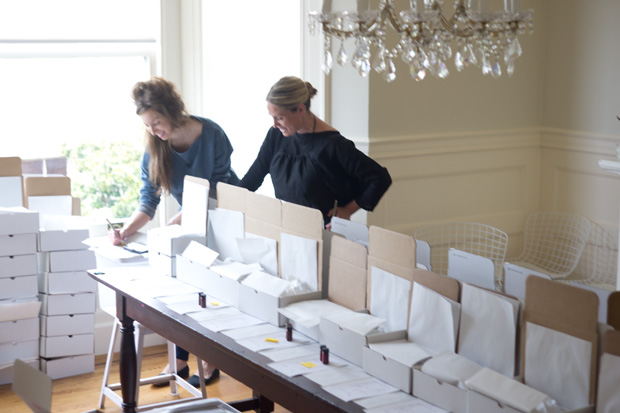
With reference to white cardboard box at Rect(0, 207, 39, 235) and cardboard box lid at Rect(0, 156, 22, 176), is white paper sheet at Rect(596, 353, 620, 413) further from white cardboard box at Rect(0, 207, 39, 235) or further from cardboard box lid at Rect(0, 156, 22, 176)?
cardboard box lid at Rect(0, 156, 22, 176)

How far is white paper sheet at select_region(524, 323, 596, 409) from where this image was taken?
1923 mm

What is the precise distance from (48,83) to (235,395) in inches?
81.9

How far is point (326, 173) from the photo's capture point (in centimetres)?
361

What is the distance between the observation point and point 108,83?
477 centimetres

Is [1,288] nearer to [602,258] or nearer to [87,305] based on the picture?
[87,305]

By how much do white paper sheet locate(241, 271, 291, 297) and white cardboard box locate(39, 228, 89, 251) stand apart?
65.3 inches

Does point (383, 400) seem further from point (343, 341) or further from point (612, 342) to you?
point (612, 342)

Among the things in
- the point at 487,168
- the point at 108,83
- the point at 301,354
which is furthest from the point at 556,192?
the point at 301,354

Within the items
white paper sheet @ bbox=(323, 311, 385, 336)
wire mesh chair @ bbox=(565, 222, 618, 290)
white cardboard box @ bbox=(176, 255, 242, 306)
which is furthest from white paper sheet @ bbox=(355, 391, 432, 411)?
wire mesh chair @ bbox=(565, 222, 618, 290)

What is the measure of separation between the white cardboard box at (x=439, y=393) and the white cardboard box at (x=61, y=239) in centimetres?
261

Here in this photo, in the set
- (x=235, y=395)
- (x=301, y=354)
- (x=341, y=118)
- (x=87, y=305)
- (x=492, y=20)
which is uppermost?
(x=492, y=20)

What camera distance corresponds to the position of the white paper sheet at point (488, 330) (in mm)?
2102

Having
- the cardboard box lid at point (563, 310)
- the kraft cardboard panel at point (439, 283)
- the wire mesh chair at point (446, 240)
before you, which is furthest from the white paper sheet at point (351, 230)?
the wire mesh chair at point (446, 240)

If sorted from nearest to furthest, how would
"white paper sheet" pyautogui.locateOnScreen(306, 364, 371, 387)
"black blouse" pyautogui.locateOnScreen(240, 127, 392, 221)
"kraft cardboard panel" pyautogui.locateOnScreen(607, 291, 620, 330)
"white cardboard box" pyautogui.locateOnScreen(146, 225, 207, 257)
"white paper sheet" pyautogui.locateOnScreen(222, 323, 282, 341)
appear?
"kraft cardboard panel" pyautogui.locateOnScreen(607, 291, 620, 330) < "white paper sheet" pyautogui.locateOnScreen(306, 364, 371, 387) < "white paper sheet" pyautogui.locateOnScreen(222, 323, 282, 341) < "white cardboard box" pyautogui.locateOnScreen(146, 225, 207, 257) < "black blouse" pyautogui.locateOnScreen(240, 127, 392, 221)
